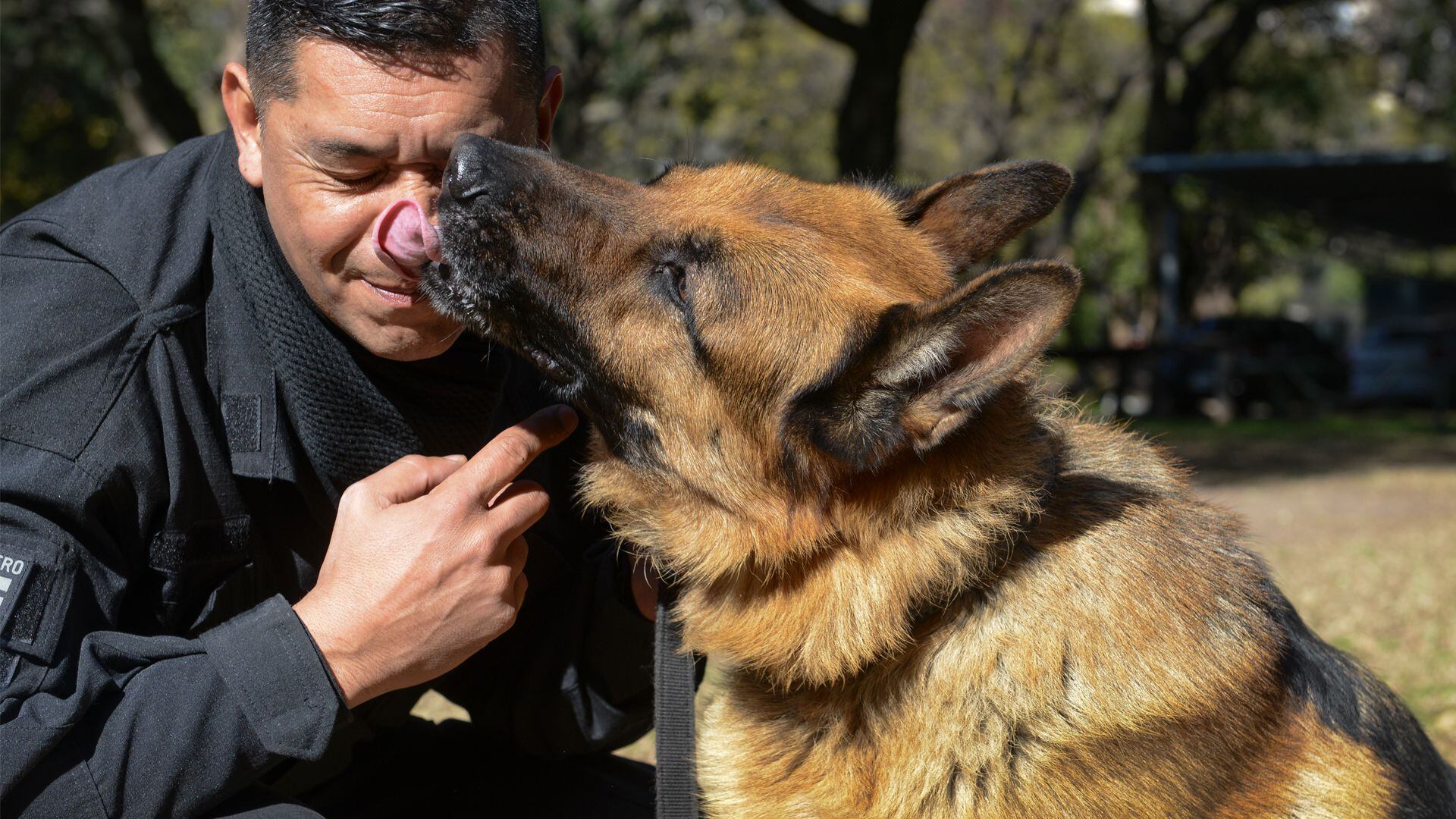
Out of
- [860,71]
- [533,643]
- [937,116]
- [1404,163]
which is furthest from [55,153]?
[1404,163]

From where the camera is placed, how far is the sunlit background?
11688 millimetres

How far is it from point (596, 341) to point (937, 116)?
30956mm

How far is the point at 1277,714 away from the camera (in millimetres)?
2719

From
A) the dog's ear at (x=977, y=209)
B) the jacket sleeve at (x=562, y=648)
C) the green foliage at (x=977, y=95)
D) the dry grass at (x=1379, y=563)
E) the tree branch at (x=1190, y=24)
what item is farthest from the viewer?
the tree branch at (x=1190, y=24)

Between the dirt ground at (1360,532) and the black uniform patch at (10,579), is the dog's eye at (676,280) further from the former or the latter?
the black uniform patch at (10,579)

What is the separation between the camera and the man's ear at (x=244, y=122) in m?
2.92

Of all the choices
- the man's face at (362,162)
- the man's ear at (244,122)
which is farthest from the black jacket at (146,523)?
the man's face at (362,162)

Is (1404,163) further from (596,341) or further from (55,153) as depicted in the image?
(55,153)

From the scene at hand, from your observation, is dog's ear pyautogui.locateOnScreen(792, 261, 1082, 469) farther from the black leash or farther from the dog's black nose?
the dog's black nose

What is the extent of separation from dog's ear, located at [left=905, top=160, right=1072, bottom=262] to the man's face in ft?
3.91

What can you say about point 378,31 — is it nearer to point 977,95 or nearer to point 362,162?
point 362,162

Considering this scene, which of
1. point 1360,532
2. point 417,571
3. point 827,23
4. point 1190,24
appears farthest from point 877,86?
point 1190,24

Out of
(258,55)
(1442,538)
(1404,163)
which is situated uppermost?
(258,55)

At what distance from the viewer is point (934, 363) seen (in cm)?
255
